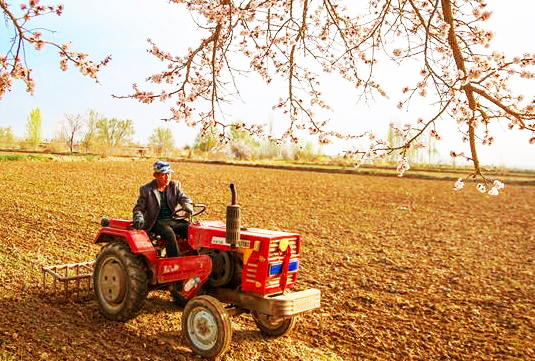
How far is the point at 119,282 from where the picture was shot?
242 inches

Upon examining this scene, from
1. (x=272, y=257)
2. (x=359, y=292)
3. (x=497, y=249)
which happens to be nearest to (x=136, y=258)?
(x=272, y=257)

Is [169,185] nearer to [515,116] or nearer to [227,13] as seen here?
[227,13]

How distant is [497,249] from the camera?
12234 mm

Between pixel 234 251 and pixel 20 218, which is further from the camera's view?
pixel 20 218

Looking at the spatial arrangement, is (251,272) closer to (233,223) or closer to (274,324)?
(233,223)

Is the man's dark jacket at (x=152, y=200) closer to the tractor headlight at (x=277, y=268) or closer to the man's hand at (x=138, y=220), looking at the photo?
the man's hand at (x=138, y=220)

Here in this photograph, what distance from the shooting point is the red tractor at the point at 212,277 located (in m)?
5.38

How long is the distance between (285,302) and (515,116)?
101 inches

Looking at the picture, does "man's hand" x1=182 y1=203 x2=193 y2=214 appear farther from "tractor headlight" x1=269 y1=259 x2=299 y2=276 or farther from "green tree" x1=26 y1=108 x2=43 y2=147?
"green tree" x1=26 y1=108 x2=43 y2=147

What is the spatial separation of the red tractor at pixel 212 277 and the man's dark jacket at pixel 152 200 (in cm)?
20

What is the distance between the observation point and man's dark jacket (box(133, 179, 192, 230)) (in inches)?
238

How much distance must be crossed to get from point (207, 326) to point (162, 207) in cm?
145

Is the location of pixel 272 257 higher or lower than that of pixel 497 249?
higher

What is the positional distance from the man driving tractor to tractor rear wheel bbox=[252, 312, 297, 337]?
44.8 inches
